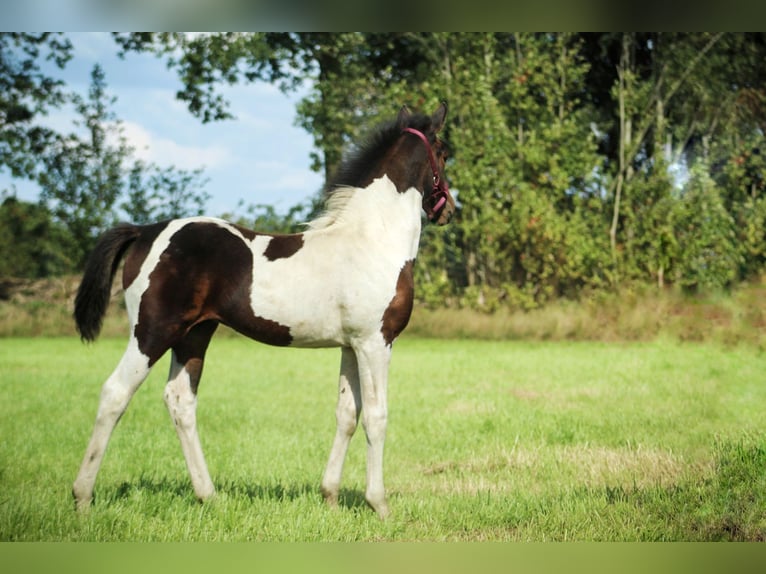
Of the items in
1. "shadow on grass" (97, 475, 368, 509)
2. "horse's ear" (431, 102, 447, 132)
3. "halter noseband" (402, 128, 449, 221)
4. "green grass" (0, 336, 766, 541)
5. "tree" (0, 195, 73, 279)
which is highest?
"horse's ear" (431, 102, 447, 132)

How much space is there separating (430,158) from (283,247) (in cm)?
85

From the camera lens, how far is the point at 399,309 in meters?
3.78

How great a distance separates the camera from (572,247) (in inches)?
511

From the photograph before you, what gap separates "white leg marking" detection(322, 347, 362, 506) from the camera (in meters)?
3.92

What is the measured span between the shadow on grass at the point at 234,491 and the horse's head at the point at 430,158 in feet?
4.99

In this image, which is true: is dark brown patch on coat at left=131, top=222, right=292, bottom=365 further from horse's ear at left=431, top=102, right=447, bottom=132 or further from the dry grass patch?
the dry grass patch

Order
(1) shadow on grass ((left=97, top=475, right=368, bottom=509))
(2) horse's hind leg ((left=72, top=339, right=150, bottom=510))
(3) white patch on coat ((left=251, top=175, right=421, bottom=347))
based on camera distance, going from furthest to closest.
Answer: (1) shadow on grass ((left=97, top=475, right=368, bottom=509)) → (3) white patch on coat ((left=251, top=175, right=421, bottom=347)) → (2) horse's hind leg ((left=72, top=339, right=150, bottom=510))

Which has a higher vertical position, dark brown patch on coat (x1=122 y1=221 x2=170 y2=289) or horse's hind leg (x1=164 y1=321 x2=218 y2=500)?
dark brown patch on coat (x1=122 y1=221 x2=170 y2=289)

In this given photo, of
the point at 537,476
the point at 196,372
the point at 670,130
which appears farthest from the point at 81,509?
the point at 670,130

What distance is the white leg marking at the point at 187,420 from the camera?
3910mm

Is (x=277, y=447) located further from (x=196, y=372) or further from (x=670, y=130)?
(x=670, y=130)

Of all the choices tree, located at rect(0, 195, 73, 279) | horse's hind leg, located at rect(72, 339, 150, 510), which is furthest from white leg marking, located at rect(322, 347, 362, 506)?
tree, located at rect(0, 195, 73, 279)

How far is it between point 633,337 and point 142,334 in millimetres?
9471

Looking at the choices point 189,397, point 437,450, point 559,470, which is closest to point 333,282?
point 189,397
